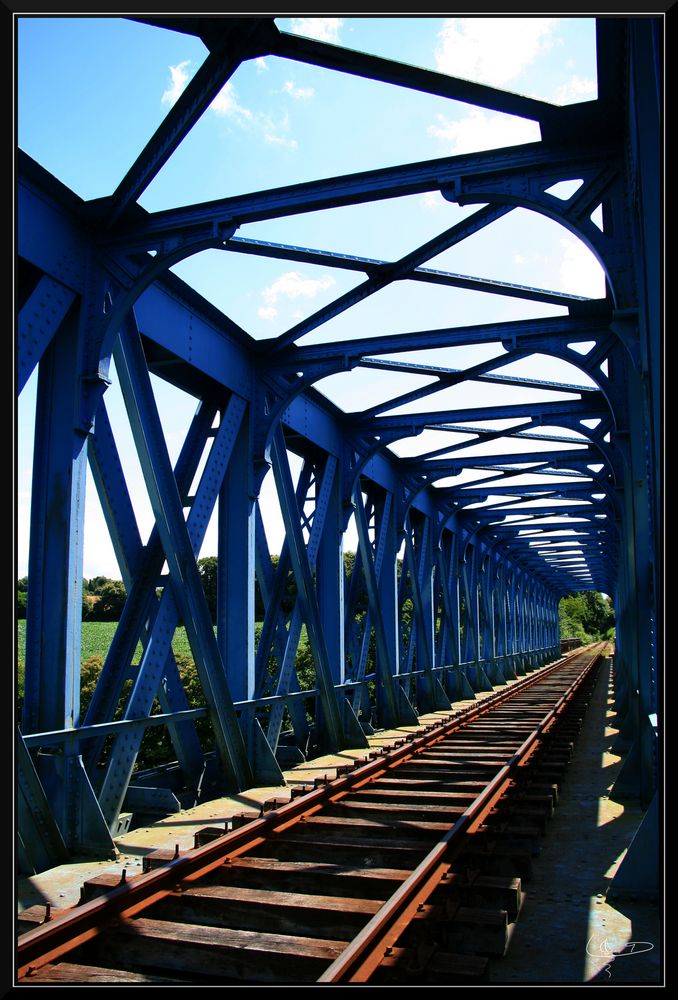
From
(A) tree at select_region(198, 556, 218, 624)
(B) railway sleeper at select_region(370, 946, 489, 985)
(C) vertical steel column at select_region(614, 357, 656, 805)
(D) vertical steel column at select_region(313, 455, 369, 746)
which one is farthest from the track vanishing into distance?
(A) tree at select_region(198, 556, 218, 624)

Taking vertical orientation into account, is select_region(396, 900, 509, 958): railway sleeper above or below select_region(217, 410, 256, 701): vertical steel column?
below

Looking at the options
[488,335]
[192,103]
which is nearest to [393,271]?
[488,335]

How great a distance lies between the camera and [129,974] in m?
3.70

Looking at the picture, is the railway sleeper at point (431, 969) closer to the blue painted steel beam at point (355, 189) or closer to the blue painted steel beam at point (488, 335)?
the blue painted steel beam at point (355, 189)

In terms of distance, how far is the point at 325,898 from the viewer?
184 inches

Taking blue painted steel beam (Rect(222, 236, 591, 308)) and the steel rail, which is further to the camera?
blue painted steel beam (Rect(222, 236, 591, 308))

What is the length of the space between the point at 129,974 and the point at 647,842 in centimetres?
304

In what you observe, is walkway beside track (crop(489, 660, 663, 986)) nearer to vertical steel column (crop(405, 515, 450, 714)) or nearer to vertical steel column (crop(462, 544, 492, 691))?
vertical steel column (crop(405, 515, 450, 714))

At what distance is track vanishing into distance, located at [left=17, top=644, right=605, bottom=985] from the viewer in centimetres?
377

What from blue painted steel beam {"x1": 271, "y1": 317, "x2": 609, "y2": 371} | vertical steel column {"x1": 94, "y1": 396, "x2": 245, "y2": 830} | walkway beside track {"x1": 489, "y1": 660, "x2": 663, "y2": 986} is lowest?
walkway beside track {"x1": 489, "y1": 660, "x2": 663, "y2": 986}

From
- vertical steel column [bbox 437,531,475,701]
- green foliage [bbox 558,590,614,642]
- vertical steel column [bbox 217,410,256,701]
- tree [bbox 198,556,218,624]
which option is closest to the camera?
vertical steel column [bbox 217,410,256,701]

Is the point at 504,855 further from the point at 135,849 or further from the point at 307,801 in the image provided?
the point at 135,849

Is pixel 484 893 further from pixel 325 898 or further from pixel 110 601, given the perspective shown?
pixel 110 601

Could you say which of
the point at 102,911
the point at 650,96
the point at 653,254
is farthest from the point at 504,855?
the point at 650,96
